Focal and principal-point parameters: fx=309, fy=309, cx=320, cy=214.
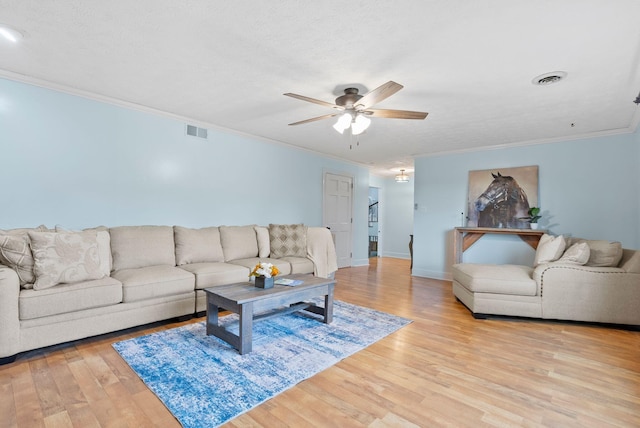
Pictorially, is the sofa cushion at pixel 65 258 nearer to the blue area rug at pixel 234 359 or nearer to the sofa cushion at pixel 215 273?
the blue area rug at pixel 234 359

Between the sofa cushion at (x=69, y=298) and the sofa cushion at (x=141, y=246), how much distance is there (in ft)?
1.64

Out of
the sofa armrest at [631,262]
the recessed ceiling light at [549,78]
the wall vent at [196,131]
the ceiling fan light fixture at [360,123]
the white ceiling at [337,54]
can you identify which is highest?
the white ceiling at [337,54]

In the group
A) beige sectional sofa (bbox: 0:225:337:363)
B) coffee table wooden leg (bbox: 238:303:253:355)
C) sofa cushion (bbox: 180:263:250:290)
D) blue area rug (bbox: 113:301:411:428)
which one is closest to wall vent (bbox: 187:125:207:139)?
beige sectional sofa (bbox: 0:225:337:363)

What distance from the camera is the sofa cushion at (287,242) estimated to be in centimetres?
461

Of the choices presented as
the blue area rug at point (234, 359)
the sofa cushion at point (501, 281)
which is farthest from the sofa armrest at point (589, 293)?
the blue area rug at point (234, 359)

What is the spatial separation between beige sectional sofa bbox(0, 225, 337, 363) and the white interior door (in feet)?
8.07

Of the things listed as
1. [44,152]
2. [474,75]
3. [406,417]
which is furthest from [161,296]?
[474,75]

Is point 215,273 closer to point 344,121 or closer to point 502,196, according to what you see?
point 344,121

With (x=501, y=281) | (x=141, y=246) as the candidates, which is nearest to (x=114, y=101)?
(x=141, y=246)

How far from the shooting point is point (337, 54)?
243 cm

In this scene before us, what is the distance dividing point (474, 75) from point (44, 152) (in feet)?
14.0

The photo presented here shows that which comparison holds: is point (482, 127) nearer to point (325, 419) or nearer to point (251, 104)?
point (251, 104)

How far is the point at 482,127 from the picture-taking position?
4297 mm

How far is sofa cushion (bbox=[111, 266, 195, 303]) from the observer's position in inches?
112
